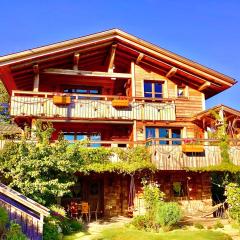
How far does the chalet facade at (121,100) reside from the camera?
65.6 feet

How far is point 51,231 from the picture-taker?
13.5 metres

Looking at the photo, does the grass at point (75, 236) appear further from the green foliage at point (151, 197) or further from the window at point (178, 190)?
the window at point (178, 190)

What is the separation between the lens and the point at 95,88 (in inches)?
934

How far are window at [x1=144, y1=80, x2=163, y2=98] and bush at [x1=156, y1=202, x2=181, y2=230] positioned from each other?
9.15 metres

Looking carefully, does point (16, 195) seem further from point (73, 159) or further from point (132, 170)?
point (132, 170)

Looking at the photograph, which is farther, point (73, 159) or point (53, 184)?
point (73, 159)

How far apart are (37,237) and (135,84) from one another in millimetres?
13006

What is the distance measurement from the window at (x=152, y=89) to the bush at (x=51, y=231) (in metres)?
11.9

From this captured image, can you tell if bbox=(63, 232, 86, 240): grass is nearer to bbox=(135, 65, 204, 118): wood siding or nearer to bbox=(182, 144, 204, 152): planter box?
bbox=(182, 144, 204, 152): planter box

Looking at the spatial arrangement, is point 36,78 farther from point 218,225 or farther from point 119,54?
point 218,225

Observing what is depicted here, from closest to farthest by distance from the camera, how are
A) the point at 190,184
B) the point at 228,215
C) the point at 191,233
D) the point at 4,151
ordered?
the point at 191,233 → the point at 4,151 → the point at 228,215 → the point at 190,184

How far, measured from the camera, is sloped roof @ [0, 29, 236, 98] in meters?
20.6

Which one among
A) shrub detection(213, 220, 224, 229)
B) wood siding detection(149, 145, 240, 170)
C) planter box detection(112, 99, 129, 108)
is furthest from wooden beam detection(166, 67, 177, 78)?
shrub detection(213, 220, 224, 229)

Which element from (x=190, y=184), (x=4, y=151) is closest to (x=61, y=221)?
(x=4, y=151)
